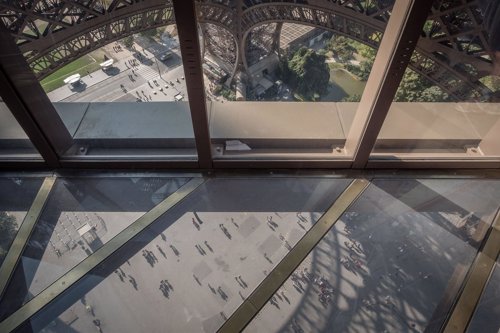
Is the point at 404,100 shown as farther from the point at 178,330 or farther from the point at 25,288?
the point at 25,288

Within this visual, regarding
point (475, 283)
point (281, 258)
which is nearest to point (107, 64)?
point (281, 258)

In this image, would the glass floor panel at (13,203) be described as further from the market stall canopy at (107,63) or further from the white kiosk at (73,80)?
the market stall canopy at (107,63)

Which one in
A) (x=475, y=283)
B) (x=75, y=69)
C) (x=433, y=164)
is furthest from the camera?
(x=433, y=164)

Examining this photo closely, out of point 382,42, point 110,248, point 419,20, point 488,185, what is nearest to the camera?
Result: point 419,20

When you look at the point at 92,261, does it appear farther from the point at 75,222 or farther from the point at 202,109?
the point at 202,109

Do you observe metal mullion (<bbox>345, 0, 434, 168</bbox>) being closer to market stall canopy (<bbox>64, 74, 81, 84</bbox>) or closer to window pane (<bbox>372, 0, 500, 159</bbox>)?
window pane (<bbox>372, 0, 500, 159</bbox>)

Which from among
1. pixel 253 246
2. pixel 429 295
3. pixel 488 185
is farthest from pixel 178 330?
pixel 488 185

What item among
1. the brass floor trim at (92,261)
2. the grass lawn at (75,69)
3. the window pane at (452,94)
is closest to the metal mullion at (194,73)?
the brass floor trim at (92,261)
